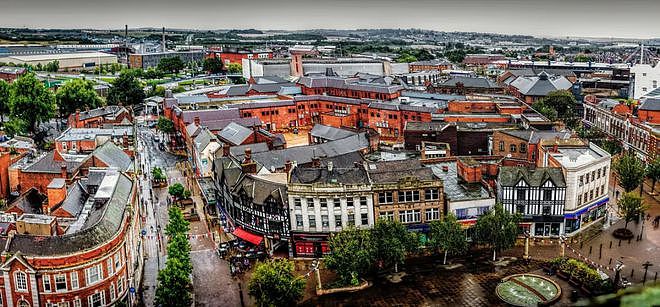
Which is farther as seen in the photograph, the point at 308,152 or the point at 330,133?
the point at 330,133

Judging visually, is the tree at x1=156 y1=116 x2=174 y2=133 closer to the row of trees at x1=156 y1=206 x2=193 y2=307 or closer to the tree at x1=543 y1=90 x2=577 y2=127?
the row of trees at x1=156 y1=206 x2=193 y2=307

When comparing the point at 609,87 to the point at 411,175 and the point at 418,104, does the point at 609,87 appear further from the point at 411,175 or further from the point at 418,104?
the point at 411,175

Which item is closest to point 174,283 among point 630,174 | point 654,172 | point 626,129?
point 630,174

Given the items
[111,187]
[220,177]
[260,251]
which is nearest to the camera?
[111,187]

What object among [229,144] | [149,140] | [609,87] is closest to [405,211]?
[229,144]

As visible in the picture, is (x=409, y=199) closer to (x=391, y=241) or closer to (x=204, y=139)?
(x=391, y=241)
